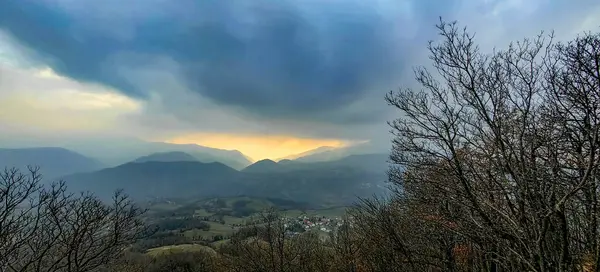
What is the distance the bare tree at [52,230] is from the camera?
11.1m

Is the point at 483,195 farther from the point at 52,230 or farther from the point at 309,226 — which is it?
the point at 309,226

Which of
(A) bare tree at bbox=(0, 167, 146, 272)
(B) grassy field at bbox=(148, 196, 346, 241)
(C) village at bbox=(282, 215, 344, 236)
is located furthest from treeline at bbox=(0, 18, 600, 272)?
(B) grassy field at bbox=(148, 196, 346, 241)

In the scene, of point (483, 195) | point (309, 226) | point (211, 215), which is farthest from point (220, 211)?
point (483, 195)

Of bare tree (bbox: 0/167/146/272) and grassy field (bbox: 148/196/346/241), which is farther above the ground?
bare tree (bbox: 0/167/146/272)

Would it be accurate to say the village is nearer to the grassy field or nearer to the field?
the field

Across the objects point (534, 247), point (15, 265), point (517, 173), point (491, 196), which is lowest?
point (15, 265)

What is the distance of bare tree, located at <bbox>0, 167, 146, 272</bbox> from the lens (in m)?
11.1

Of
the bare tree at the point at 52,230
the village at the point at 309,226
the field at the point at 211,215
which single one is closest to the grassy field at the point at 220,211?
the field at the point at 211,215

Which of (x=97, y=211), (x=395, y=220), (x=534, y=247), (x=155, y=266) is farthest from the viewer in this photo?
(x=155, y=266)

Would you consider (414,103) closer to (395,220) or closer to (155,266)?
(395,220)

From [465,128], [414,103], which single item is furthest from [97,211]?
[465,128]

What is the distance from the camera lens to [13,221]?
11.1 m

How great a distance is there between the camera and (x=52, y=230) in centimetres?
1270

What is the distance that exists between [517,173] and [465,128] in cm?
237
